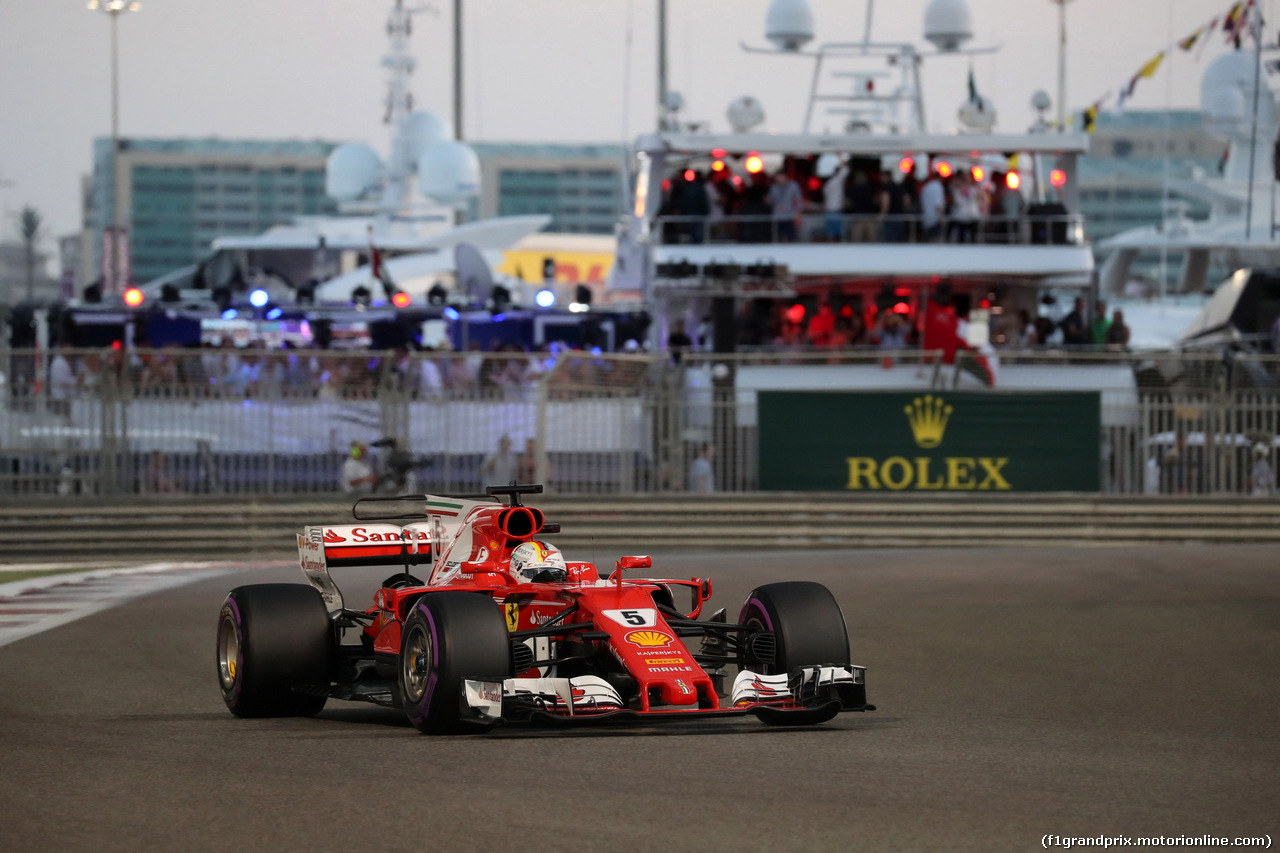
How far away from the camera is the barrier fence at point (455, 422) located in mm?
17688

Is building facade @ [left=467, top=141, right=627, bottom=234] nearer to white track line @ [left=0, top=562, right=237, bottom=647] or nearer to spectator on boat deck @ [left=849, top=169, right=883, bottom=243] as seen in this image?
spectator on boat deck @ [left=849, top=169, right=883, bottom=243]

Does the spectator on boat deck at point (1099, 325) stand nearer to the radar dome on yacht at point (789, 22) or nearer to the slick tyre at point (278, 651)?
the radar dome on yacht at point (789, 22)

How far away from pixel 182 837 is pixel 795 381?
→ 17.5 m

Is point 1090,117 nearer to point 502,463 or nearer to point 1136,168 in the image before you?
point 502,463

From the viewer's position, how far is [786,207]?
2639 cm

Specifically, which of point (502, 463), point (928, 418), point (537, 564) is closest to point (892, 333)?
point (928, 418)

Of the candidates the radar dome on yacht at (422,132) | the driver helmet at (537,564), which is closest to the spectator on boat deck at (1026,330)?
the driver helmet at (537,564)

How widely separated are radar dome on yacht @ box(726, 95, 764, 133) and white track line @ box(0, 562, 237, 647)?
41.3 ft

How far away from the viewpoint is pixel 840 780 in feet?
21.7

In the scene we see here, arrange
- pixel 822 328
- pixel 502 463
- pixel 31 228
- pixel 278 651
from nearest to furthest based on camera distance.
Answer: pixel 278 651 < pixel 502 463 < pixel 822 328 < pixel 31 228

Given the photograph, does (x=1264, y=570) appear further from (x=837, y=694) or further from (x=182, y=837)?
(x=182, y=837)

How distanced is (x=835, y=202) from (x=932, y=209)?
1.44m

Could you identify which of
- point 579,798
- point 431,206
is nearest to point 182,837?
point 579,798

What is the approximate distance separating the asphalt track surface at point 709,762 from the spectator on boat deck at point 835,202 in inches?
577
